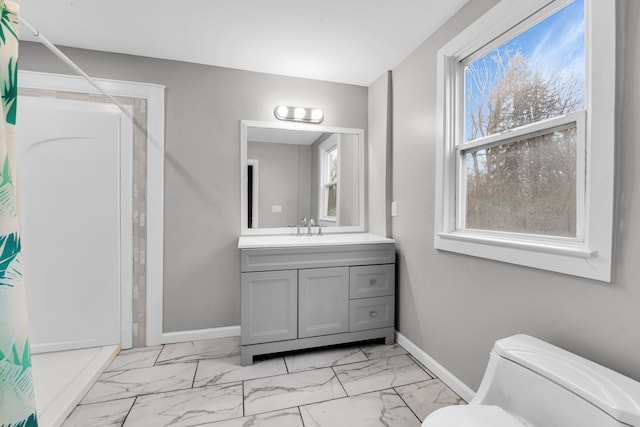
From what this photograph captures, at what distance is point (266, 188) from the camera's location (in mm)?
2611

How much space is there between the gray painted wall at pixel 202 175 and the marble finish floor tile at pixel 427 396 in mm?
1488

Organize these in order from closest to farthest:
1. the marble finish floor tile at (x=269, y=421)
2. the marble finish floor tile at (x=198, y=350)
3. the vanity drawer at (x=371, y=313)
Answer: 1. the marble finish floor tile at (x=269, y=421)
2. the marble finish floor tile at (x=198, y=350)
3. the vanity drawer at (x=371, y=313)

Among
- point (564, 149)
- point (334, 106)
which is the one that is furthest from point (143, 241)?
point (564, 149)

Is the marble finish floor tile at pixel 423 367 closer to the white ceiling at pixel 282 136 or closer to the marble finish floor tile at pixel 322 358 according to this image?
the marble finish floor tile at pixel 322 358

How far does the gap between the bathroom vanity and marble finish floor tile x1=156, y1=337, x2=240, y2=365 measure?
0.98 ft

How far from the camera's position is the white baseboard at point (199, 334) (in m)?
2.35

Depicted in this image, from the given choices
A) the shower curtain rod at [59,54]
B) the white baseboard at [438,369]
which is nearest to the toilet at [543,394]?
the white baseboard at [438,369]

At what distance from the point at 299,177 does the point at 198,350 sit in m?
1.64

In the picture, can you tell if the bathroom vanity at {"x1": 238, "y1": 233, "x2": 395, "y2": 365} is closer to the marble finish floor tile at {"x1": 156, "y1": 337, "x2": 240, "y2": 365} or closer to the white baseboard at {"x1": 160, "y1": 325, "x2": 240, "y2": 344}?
the marble finish floor tile at {"x1": 156, "y1": 337, "x2": 240, "y2": 365}

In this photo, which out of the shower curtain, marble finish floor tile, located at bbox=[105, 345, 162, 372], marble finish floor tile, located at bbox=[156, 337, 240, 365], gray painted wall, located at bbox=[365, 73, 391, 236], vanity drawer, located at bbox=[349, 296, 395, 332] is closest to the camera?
the shower curtain

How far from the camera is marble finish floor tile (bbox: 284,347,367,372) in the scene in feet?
6.72

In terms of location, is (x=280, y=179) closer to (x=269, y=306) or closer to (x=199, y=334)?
(x=269, y=306)

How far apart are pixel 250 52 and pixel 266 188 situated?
1.08 metres

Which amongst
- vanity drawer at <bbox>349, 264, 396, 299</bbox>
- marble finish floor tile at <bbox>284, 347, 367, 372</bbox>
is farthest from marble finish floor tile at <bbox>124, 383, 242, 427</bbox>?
vanity drawer at <bbox>349, 264, 396, 299</bbox>
